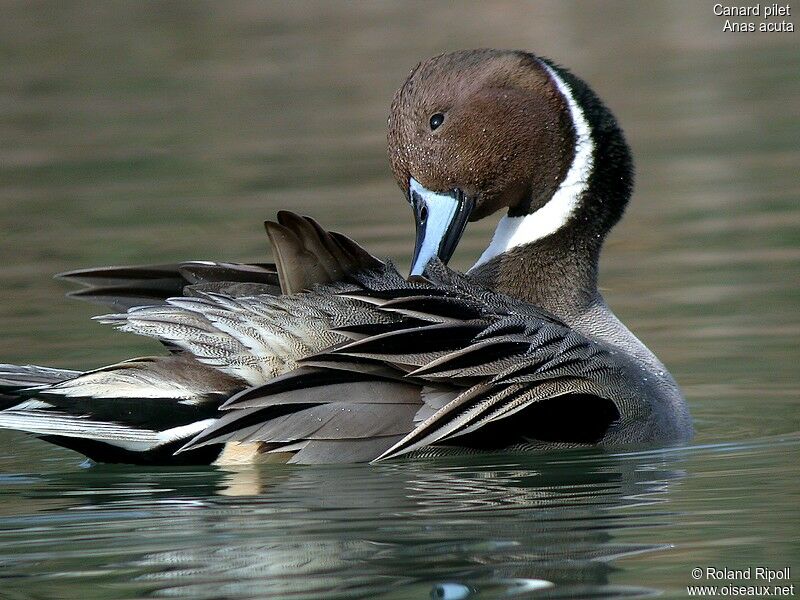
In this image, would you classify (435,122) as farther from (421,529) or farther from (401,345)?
(421,529)

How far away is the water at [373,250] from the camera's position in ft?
14.7

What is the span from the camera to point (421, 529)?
4.70 meters

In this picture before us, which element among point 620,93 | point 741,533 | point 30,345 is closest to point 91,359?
point 30,345

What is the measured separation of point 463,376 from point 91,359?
2845 mm

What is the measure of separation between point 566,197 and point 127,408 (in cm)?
192

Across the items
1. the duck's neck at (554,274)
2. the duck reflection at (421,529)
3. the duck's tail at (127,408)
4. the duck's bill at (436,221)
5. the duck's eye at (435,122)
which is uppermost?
the duck's eye at (435,122)

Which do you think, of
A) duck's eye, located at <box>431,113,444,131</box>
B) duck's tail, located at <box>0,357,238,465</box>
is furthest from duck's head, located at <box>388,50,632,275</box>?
duck's tail, located at <box>0,357,238,465</box>

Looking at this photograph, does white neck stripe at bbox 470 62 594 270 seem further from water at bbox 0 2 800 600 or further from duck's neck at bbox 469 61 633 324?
water at bbox 0 2 800 600

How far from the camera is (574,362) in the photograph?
548 cm

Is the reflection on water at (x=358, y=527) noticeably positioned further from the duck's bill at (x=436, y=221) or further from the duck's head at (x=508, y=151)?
the duck's head at (x=508, y=151)

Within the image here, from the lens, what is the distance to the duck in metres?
5.22

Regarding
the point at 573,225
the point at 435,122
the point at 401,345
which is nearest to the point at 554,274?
the point at 573,225

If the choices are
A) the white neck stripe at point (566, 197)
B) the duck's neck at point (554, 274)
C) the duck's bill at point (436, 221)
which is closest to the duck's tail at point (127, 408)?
the duck's bill at point (436, 221)

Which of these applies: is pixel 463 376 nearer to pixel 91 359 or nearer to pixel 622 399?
pixel 622 399
